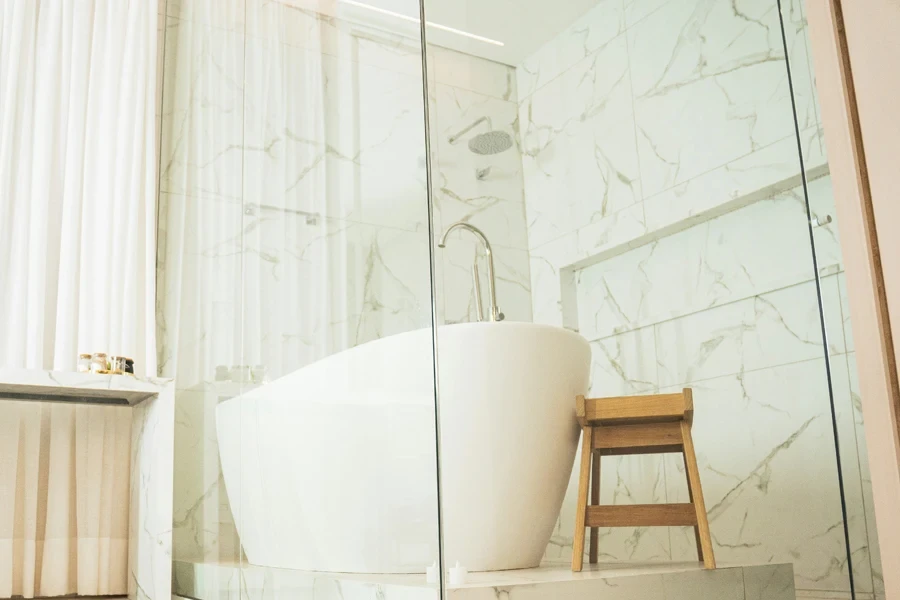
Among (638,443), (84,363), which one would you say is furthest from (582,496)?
(84,363)

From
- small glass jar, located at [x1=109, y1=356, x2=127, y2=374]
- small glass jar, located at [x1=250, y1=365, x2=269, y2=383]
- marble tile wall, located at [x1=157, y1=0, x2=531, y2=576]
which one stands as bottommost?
small glass jar, located at [x1=250, y1=365, x2=269, y2=383]

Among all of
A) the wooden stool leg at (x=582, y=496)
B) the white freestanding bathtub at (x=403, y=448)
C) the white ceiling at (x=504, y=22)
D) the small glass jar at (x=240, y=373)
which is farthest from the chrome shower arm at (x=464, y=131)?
the wooden stool leg at (x=582, y=496)

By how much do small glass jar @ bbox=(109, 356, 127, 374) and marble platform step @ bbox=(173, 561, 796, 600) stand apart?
2.27 feet

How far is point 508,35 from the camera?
2.93 metres

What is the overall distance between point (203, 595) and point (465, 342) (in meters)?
1.01

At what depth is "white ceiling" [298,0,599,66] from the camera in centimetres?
271

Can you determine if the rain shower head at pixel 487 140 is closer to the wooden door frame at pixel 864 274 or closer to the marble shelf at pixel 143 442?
the marble shelf at pixel 143 442

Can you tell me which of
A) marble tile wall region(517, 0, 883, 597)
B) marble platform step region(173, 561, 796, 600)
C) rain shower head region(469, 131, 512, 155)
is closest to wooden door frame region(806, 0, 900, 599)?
marble tile wall region(517, 0, 883, 597)

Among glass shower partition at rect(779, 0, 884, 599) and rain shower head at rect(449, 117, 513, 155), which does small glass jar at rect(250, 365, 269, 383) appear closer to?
rain shower head at rect(449, 117, 513, 155)

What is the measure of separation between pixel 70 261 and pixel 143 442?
2.07 ft

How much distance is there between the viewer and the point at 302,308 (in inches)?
65.9

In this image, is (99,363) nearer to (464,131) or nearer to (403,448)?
(464,131)

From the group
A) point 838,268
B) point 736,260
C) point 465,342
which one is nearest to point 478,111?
point 736,260

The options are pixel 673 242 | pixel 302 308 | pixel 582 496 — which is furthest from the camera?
pixel 673 242
